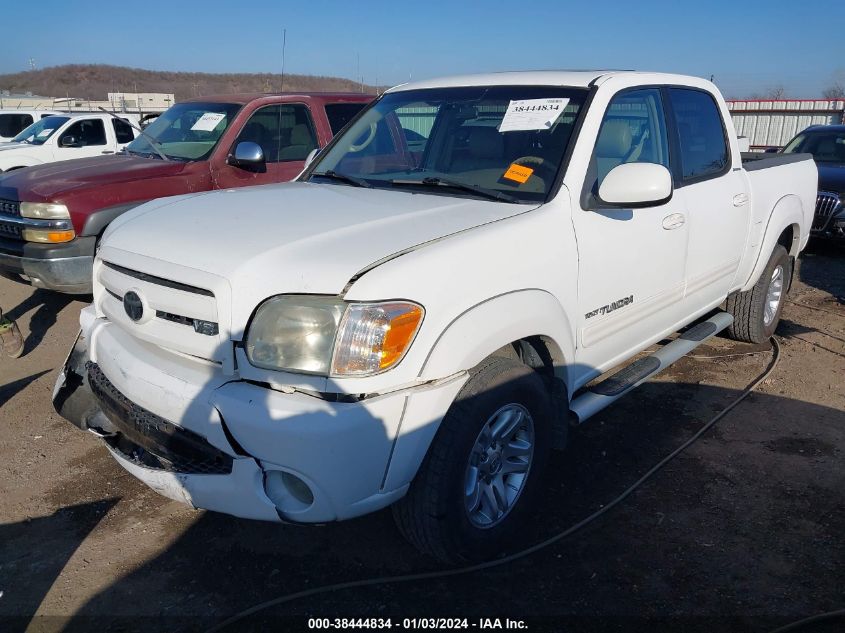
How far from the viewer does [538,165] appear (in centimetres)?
326

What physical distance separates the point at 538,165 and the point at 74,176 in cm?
432

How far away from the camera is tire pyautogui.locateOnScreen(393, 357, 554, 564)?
2539 millimetres

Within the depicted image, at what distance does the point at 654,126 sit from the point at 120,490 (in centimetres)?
344

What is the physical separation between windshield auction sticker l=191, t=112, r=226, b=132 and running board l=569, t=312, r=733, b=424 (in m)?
4.53

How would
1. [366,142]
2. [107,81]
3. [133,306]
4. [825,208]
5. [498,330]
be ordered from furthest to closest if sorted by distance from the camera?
[107,81], [825,208], [366,142], [133,306], [498,330]

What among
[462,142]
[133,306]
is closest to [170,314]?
[133,306]

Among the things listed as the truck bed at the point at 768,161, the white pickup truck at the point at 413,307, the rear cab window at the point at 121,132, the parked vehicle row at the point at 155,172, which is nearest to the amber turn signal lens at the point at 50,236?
the parked vehicle row at the point at 155,172

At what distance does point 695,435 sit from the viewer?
4043 mm

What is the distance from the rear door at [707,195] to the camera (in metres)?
3.99

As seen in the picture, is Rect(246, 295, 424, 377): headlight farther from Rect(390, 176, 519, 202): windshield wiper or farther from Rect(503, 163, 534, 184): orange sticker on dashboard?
Rect(503, 163, 534, 184): orange sticker on dashboard

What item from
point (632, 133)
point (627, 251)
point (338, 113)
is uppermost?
point (338, 113)

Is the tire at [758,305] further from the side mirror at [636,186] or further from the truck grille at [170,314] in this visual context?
the truck grille at [170,314]

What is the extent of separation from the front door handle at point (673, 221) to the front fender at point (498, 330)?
1005 mm

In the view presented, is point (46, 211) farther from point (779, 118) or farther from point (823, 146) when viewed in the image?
point (779, 118)
